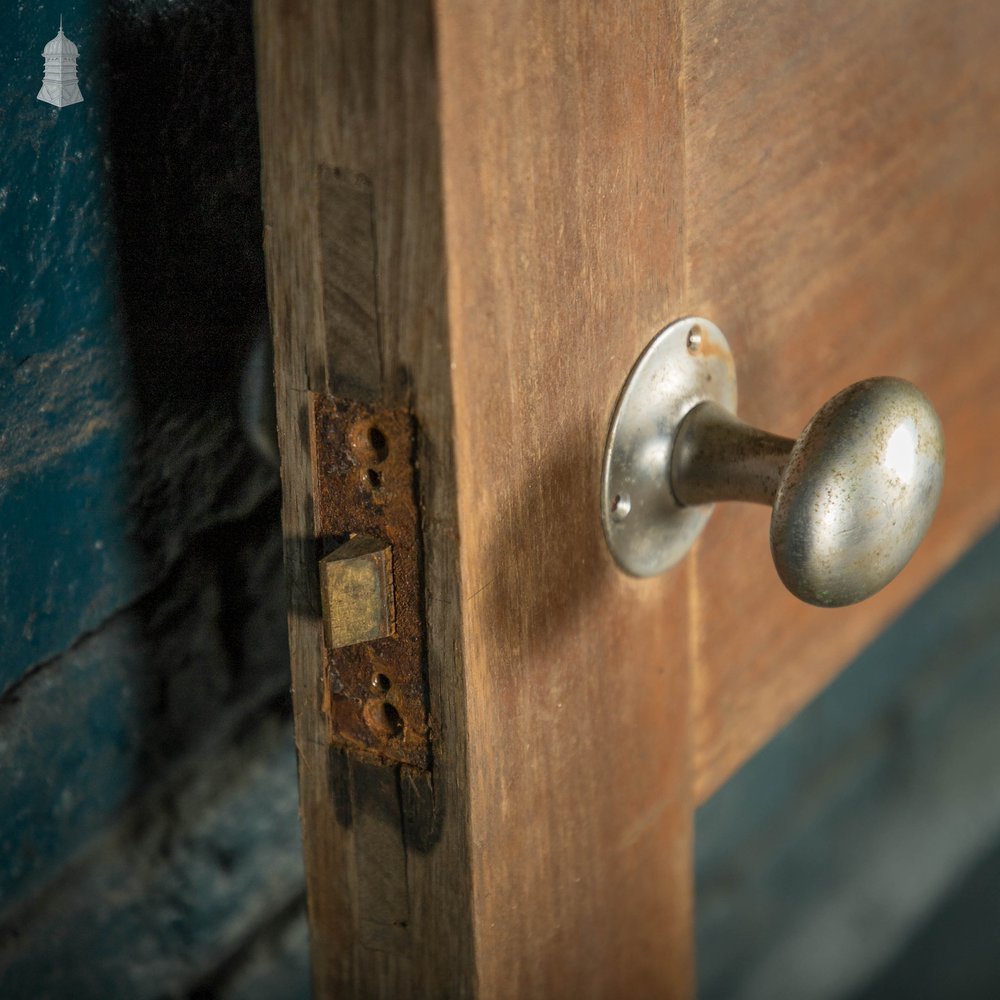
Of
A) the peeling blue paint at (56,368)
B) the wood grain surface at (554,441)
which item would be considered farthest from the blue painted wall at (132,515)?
the wood grain surface at (554,441)

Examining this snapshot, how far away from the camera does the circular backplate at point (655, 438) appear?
450 millimetres

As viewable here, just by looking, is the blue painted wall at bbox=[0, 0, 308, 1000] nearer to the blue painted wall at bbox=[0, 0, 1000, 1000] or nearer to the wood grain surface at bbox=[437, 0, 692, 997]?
the blue painted wall at bbox=[0, 0, 1000, 1000]

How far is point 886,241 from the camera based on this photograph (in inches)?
23.5

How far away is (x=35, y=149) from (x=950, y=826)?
1.20 metres

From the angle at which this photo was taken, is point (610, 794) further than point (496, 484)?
Yes

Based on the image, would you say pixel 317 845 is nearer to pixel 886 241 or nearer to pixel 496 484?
pixel 496 484

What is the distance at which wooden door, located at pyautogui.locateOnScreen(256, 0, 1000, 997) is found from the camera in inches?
14.3

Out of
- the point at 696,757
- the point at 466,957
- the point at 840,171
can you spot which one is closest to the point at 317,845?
the point at 466,957

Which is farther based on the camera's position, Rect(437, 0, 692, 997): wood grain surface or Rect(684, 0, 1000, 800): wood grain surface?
Rect(684, 0, 1000, 800): wood grain surface

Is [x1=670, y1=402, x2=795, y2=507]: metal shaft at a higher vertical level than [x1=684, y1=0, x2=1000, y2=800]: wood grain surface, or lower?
lower

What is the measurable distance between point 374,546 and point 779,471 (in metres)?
0.15

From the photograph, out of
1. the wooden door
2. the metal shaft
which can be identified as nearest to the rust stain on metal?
the wooden door

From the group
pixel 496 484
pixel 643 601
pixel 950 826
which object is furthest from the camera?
pixel 950 826

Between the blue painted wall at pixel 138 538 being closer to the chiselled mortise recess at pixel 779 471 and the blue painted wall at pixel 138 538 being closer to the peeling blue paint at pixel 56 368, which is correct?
the peeling blue paint at pixel 56 368
